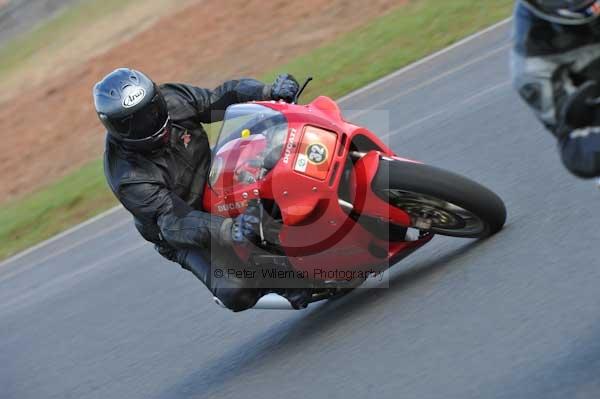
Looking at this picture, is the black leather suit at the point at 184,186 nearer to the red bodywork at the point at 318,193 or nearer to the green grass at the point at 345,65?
the red bodywork at the point at 318,193

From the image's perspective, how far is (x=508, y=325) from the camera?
4.65 meters

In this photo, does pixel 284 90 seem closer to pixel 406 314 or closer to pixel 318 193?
pixel 318 193

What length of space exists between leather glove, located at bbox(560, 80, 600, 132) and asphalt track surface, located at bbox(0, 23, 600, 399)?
967 mm

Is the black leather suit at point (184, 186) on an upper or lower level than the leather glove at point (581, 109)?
lower

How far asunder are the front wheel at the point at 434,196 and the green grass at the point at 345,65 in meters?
6.21

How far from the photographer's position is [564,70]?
151 inches

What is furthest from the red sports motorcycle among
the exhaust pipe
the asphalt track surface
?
the asphalt track surface

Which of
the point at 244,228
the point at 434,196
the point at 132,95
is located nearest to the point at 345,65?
the point at 132,95

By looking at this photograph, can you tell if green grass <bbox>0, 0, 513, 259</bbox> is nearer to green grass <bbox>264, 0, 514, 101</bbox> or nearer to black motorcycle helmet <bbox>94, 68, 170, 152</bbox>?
green grass <bbox>264, 0, 514, 101</bbox>

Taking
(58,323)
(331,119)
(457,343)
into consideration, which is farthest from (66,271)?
(457,343)

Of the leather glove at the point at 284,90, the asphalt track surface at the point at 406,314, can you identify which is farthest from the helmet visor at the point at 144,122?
the asphalt track surface at the point at 406,314

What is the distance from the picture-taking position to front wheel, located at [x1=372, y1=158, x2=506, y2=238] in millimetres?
5262

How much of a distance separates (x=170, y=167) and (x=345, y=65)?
715 centimetres

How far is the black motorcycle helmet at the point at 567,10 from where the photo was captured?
11.5 ft
